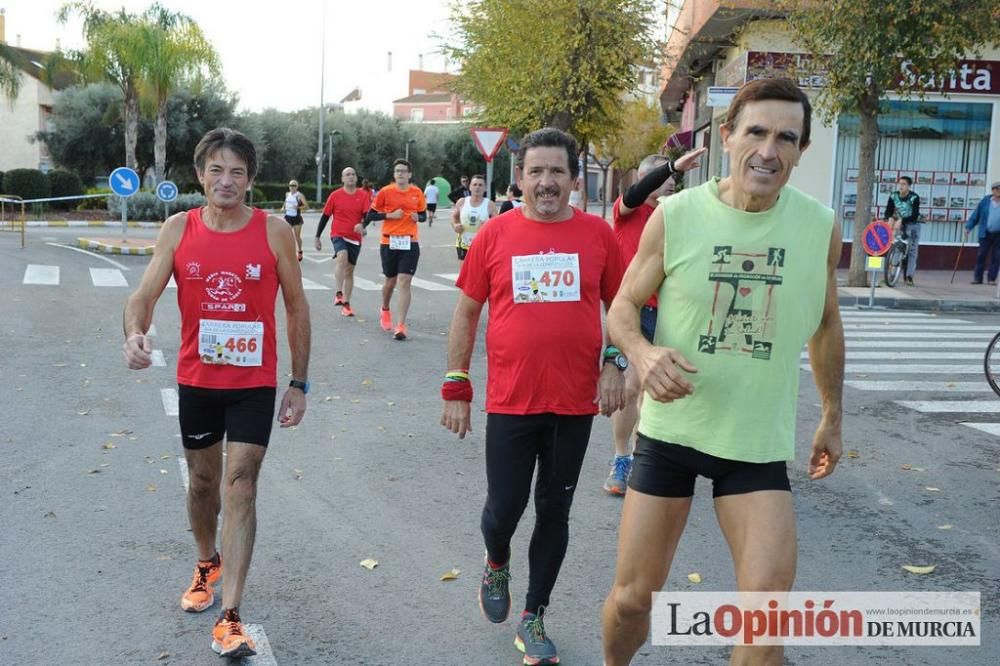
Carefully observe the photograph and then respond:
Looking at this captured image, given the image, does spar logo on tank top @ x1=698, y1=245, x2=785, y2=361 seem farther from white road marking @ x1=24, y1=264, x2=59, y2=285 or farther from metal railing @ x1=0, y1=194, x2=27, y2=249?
metal railing @ x1=0, y1=194, x2=27, y2=249

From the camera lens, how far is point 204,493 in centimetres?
433

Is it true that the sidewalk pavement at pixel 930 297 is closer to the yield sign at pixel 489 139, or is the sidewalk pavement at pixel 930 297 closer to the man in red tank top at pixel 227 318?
the yield sign at pixel 489 139

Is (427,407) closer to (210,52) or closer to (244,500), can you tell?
(244,500)

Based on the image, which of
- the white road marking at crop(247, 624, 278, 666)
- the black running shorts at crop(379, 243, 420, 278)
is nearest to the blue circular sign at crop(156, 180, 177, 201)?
the black running shorts at crop(379, 243, 420, 278)

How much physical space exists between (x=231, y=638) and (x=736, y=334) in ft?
6.91

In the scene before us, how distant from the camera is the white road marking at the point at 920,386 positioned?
386 inches

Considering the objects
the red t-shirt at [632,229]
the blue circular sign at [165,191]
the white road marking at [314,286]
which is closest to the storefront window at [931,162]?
the white road marking at [314,286]

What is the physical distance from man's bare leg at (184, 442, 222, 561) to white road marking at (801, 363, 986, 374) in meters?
7.74

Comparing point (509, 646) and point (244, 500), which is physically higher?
point (244, 500)

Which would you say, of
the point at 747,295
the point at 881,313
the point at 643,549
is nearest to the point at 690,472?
the point at 643,549

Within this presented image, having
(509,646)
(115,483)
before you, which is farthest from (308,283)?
(509,646)

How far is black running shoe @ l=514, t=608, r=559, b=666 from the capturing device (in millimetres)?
3871

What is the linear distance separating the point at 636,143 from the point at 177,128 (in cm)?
2637

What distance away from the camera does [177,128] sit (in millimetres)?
51469
